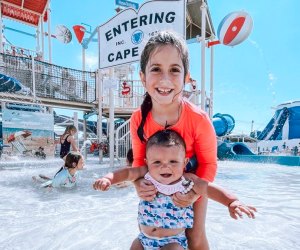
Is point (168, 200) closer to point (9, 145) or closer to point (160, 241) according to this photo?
point (160, 241)

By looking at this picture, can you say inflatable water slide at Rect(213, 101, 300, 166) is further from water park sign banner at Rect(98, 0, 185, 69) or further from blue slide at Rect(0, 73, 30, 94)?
blue slide at Rect(0, 73, 30, 94)

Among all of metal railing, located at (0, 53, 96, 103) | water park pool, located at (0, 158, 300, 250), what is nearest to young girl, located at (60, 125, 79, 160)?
water park pool, located at (0, 158, 300, 250)

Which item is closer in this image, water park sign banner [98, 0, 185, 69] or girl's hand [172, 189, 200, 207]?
girl's hand [172, 189, 200, 207]

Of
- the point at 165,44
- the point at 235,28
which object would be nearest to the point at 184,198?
the point at 165,44

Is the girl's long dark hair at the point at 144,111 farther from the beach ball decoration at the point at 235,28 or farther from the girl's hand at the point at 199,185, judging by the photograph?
the beach ball decoration at the point at 235,28

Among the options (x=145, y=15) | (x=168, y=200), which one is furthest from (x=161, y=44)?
(x=145, y=15)

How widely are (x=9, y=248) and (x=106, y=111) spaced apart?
1113 centimetres

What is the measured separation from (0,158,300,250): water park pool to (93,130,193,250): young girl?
0.88 metres

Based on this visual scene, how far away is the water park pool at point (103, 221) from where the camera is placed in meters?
2.43

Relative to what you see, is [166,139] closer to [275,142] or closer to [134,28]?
[134,28]

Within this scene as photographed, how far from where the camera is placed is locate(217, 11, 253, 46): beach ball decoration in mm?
6984

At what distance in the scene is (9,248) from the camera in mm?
2260

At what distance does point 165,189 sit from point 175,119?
0.45 metres

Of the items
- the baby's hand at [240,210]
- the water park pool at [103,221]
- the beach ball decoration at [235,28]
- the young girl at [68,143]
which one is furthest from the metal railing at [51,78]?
the baby's hand at [240,210]
